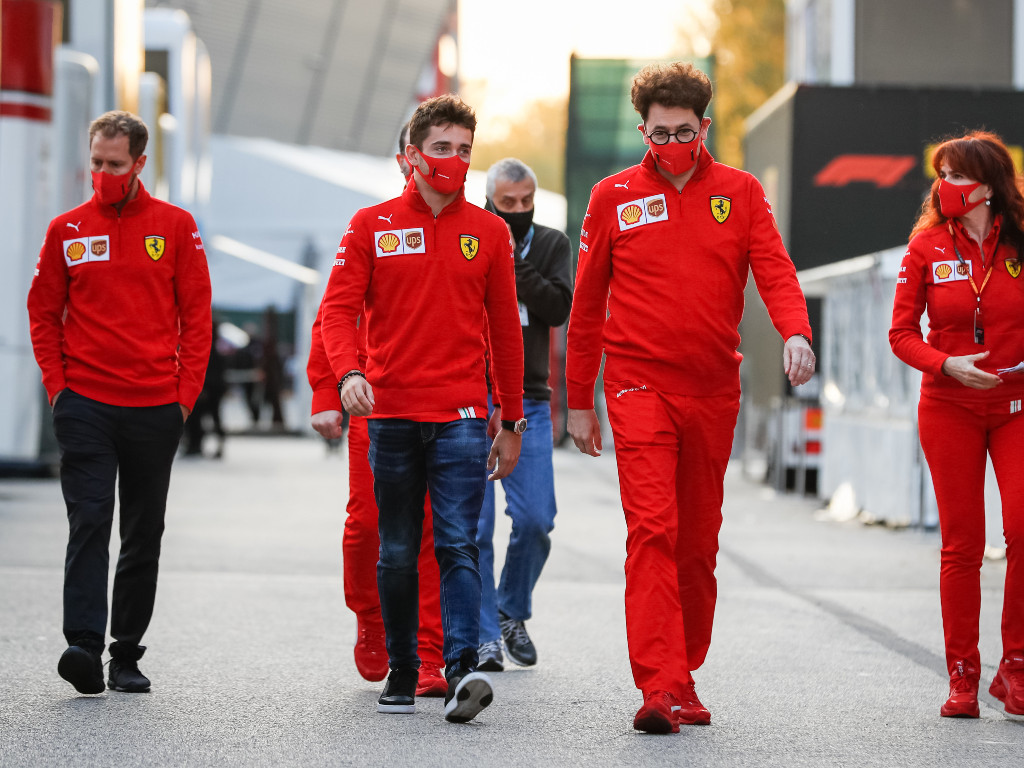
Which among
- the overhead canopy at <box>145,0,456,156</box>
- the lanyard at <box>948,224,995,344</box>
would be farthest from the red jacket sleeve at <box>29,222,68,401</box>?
the overhead canopy at <box>145,0,456,156</box>

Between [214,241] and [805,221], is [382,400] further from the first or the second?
[214,241]

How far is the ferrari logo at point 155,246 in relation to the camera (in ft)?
20.2

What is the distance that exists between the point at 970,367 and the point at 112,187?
2947 mm

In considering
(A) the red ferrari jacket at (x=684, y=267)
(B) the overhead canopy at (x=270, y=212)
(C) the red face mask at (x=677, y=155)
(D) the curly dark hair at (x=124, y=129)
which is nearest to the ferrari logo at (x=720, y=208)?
(A) the red ferrari jacket at (x=684, y=267)

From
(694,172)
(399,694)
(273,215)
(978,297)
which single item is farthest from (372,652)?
(273,215)

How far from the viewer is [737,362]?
5.74 m

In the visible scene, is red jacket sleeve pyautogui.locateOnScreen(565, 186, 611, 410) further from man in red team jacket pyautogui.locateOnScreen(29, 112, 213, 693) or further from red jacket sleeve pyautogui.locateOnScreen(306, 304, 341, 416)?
man in red team jacket pyautogui.locateOnScreen(29, 112, 213, 693)

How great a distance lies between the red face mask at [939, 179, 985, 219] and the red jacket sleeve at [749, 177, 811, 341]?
0.77m

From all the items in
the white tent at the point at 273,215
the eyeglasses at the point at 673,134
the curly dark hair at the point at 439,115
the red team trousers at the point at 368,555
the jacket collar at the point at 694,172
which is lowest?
the red team trousers at the point at 368,555

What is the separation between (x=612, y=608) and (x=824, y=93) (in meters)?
9.84

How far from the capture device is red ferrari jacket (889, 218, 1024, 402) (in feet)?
19.6

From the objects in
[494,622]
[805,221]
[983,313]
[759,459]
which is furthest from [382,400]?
[759,459]

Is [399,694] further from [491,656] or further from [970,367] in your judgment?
[970,367]

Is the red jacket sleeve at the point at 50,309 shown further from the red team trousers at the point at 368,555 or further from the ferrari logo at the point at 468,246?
the ferrari logo at the point at 468,246
